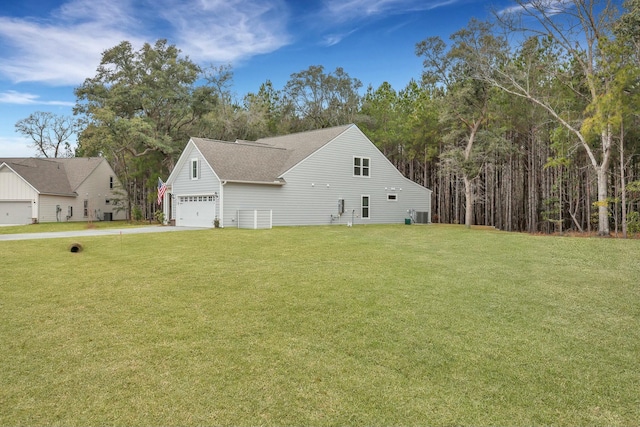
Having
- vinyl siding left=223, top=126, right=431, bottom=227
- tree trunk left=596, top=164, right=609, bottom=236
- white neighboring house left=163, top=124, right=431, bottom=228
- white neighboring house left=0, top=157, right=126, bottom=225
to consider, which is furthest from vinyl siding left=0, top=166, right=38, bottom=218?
tree trunk left=596, top=164, right=609, bottom=236

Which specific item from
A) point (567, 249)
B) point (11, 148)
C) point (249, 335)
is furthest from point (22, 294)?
point (11, 148)

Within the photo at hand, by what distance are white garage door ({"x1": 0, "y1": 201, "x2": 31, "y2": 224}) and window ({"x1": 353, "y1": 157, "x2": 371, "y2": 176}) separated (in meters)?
23.6

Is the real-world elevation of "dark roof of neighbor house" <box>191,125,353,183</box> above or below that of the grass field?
above

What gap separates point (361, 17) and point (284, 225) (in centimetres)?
1031

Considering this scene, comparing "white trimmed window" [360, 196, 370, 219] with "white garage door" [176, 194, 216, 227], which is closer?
"white garage door" [176, 194, 216, 227]

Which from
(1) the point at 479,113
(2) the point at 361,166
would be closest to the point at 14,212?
(2) the point at 361,166

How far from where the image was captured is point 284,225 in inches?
828

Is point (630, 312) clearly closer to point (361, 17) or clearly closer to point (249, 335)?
point (249, 335)

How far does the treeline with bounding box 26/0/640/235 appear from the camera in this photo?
17125mm

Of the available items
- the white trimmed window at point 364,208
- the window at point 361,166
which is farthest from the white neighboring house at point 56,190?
the white trimmed window at point 364,208

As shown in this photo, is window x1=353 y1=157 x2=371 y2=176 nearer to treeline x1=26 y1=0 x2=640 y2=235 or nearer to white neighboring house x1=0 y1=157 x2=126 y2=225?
treeline x1=26 y1=0 x2=640 y2=235

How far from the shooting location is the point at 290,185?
2139cm

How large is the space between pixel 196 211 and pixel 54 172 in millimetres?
19234

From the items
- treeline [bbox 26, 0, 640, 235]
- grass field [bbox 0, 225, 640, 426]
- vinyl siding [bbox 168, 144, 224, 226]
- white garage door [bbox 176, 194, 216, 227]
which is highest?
treeline [bbox 26, 0, 640, 235]
